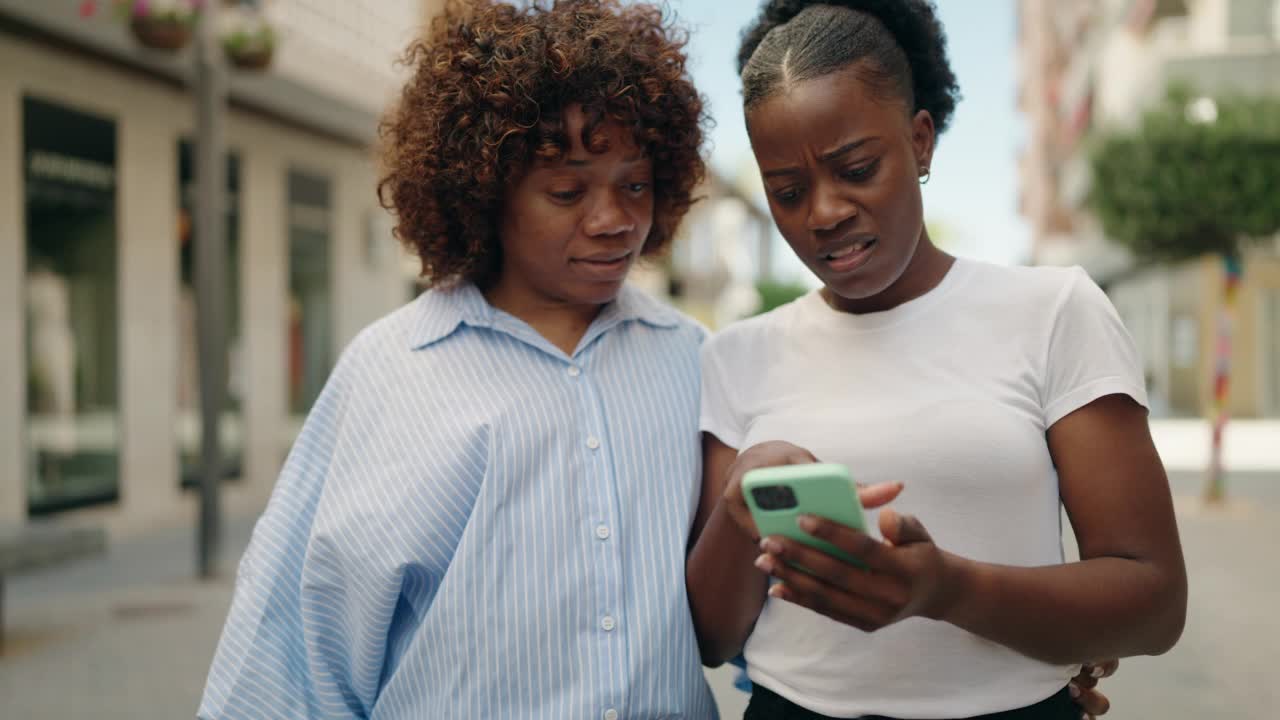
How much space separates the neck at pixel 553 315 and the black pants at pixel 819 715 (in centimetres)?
65

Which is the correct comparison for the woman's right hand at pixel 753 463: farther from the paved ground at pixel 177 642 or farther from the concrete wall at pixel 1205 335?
the concrete wall at pixel 1205 335

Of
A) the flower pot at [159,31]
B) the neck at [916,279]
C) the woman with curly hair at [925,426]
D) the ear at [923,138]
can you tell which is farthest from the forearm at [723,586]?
the flower pot at [159,31]

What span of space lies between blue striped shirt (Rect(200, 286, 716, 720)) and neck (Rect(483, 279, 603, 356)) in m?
0.04

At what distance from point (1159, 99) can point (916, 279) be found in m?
16.9

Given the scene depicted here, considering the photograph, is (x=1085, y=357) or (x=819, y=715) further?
(x=819, y=715)

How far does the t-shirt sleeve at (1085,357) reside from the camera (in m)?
1.67

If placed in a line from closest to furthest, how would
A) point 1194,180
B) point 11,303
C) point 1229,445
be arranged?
point 11,303
point 1194,180
point 1229,445

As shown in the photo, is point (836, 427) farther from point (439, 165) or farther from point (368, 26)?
point (368, 26)

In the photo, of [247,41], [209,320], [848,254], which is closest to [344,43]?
[247,41]

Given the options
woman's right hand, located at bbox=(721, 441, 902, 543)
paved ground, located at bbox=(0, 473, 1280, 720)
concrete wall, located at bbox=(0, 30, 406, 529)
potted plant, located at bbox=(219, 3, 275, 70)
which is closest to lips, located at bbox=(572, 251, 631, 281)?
woman's right hand, located at bbox=(721, 441, 902, 543)

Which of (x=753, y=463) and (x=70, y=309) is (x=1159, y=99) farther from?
(x=753, y=463)

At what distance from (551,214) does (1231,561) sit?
8.23 meters

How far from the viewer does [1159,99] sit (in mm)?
17078

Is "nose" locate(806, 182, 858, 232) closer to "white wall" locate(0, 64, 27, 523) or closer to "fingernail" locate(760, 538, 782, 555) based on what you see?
"fingernail" locate(760, 538, 782, 555)
